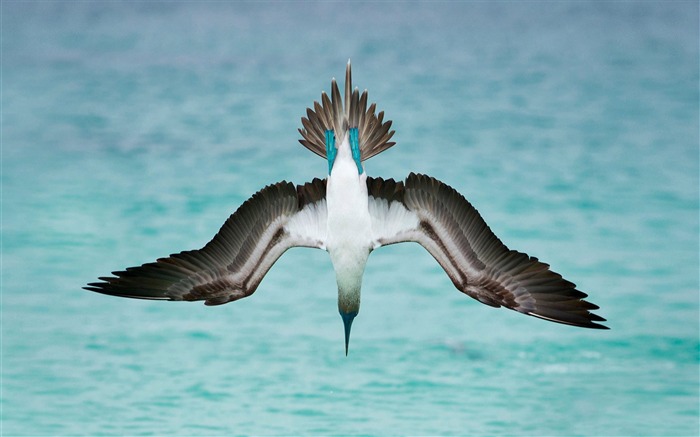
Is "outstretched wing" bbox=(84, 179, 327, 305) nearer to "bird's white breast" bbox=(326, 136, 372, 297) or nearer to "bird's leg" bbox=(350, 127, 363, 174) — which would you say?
"bird's white breast" bbox=(326, 136, 372, 297)

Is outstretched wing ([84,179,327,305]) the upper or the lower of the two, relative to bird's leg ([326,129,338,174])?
lower

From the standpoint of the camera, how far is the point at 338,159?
6.81 m

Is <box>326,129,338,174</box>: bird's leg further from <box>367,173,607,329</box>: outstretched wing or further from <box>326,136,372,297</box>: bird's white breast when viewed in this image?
<box>367,173,607,329</box>: outstretched wing

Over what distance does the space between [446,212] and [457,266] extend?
1.06 feet

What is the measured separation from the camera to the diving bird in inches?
266

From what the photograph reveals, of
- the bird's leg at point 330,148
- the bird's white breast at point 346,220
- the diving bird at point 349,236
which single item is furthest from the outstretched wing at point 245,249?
the bird's leg at point 330,148

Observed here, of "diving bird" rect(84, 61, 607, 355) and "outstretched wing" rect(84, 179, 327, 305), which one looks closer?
"diving bird" rect(84, 61, 607, 355)

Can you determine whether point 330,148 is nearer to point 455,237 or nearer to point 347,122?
point 347,122

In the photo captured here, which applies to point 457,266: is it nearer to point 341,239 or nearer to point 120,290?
point 341,239

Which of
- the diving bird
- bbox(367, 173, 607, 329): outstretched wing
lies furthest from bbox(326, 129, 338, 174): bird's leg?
bbox(367, 173, 607, 329): outstretched wing

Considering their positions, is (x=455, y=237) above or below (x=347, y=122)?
below

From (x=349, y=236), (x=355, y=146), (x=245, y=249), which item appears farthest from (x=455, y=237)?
(x=245, y=249)

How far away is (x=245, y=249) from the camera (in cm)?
726

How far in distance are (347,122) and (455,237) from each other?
0.92m
